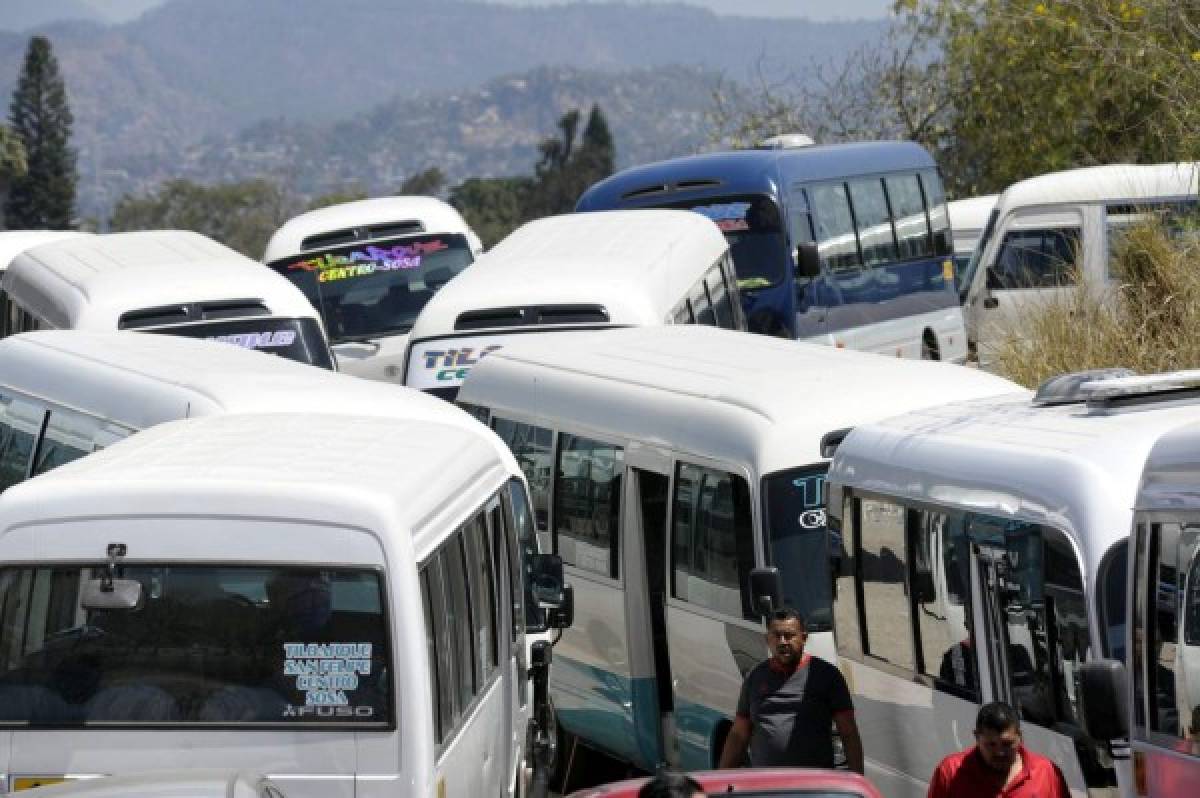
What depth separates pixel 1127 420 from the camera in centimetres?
917

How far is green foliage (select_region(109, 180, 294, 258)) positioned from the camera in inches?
6107

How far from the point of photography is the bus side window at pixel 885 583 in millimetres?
10297

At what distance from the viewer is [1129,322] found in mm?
17141

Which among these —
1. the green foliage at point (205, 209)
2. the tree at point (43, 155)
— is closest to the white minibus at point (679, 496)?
the tree at point (43, 155)

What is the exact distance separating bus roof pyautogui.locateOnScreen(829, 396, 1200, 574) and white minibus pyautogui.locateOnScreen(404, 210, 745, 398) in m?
6.41

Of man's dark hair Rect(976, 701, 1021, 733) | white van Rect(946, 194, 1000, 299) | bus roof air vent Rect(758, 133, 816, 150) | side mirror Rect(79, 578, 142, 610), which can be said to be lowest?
white van Rect(946, 194, 1000, 299)

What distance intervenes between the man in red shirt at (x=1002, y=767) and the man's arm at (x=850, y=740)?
1.65m

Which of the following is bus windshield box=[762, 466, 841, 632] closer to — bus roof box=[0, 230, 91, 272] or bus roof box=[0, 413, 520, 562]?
bus roof box=[0, 413, 520, 562]

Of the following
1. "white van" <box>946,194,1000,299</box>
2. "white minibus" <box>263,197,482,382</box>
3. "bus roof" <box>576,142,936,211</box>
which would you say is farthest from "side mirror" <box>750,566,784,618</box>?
"white van" <box>946,194,1000,299</box>

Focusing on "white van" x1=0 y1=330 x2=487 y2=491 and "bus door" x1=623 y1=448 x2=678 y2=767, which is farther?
"bus door" x1=623 y1=448 x2=678 y2=767

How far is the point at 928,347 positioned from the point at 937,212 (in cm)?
181

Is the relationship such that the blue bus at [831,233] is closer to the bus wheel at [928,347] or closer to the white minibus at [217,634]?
the bus wheel at [928,347]

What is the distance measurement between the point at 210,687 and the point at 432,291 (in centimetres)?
1554

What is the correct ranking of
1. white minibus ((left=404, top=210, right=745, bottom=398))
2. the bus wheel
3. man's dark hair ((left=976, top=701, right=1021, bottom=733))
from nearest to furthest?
man's dark hair ((left=976, top=701, right=1021, bottom=733)), white minibus ((left=404, top=210, right=745, bottom=398)), the bus wheel
